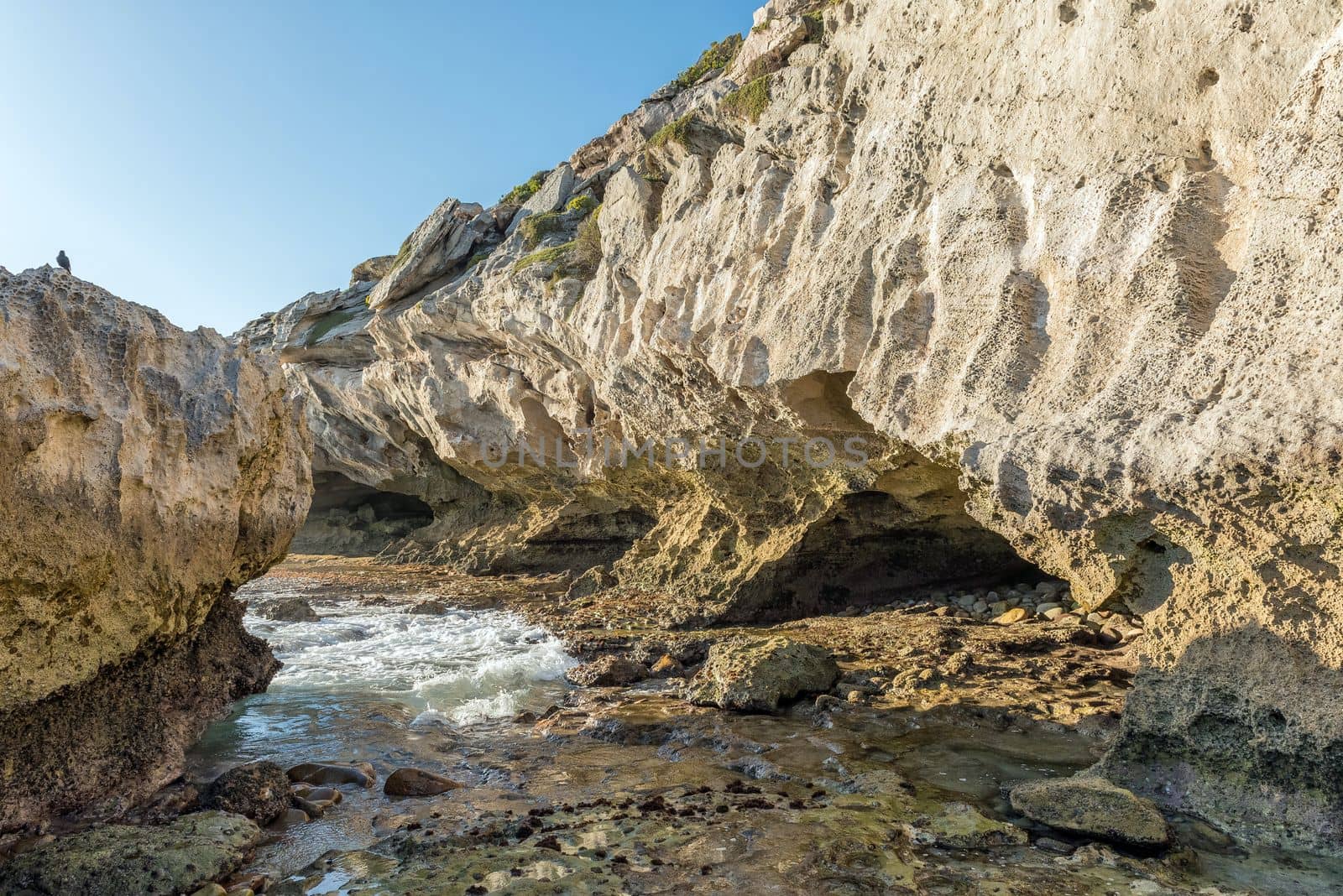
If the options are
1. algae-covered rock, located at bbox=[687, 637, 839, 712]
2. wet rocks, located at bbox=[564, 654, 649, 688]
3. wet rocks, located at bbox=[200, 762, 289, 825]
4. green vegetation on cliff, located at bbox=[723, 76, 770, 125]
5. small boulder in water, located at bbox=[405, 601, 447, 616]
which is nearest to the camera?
wet rocks, located at bbox=[200, 762, 289, 825]

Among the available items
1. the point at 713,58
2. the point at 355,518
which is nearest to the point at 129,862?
the point at 713,58

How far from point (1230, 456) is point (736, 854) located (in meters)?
4.08

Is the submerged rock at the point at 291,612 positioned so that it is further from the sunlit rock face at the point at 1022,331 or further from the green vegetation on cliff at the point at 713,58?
the green vegetation on cliff at the point at 713,58

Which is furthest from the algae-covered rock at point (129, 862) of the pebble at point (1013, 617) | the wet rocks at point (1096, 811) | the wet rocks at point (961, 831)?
the pebble at point (1013, 617)

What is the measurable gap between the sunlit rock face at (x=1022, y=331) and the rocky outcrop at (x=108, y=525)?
17.5ft

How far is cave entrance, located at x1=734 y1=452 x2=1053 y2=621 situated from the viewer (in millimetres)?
13859

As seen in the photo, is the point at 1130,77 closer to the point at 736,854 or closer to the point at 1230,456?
the point at 1230,456

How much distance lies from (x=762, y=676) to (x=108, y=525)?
6190 mm

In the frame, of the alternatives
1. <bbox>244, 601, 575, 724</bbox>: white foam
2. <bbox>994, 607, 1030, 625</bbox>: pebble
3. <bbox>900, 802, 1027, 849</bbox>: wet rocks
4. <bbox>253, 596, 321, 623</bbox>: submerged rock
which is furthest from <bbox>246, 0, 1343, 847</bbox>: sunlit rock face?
<bbox>253, 596, 321, 623</bbox>: submerged rock

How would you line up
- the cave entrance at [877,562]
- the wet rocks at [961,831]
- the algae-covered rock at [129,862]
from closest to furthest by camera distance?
the algae-covered rock at [129,862], the wet rocks at [961,831], the cave entrance at [877,562]

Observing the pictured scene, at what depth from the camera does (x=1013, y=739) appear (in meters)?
7.23

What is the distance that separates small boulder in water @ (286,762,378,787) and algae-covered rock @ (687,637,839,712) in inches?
142

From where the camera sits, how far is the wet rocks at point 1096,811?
16.4 feet

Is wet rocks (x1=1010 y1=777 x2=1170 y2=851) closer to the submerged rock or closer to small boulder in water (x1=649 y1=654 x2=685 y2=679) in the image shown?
small boulder in water (x1=649 y1=654 x2=685 y2=679)
